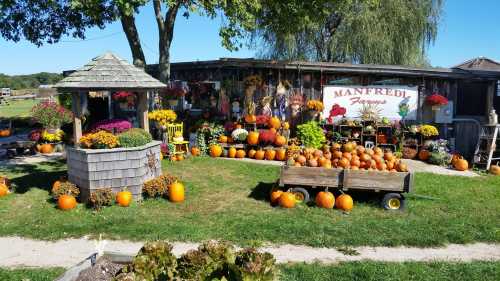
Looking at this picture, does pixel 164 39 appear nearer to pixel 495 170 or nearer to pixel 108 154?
pixel 108 154

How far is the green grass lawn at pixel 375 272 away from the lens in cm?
586

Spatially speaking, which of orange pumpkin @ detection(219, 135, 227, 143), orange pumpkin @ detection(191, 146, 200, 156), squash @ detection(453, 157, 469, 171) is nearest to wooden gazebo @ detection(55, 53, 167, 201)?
orange pumpkin @ detection(191, 146, 200, 156)

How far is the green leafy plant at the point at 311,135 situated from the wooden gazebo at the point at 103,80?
5995 mm

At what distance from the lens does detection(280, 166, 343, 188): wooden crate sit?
30.3 feet

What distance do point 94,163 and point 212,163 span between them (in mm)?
4759

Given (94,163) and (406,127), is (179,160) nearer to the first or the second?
(94,163)

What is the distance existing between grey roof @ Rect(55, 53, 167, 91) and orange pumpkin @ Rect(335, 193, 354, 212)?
4.83 m

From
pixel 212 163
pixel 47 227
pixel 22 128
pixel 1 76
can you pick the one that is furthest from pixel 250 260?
pixel 1 76

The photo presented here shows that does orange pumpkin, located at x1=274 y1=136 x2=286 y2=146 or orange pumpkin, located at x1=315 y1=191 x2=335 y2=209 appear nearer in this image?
orange pumpkin, located at x1=315 y1=191 x2=335 y2=209

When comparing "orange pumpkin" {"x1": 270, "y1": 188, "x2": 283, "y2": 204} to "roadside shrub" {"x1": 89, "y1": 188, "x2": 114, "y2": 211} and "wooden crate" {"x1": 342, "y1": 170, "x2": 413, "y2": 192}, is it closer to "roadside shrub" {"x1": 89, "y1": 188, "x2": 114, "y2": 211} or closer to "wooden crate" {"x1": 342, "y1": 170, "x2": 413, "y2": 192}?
"wooden crate" {"x1": 342, "y1": 170, "x2": 413, "y2": 192}

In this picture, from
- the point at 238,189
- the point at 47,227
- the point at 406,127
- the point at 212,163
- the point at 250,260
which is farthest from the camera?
the point at 406,127

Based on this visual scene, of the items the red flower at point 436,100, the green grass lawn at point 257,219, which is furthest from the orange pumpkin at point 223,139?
the red flower at point 436,100

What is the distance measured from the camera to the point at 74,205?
9.15 metres

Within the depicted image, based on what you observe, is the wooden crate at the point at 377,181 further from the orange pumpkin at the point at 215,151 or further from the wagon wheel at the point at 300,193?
the orange pumpkin at the point at 215,151
